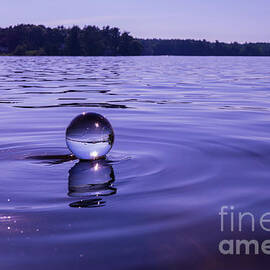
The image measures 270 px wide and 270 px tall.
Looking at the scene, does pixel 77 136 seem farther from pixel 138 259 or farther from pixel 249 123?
pixel 249 123

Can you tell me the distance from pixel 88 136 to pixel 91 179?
2.98ft

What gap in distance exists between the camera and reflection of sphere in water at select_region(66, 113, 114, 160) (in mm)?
5918

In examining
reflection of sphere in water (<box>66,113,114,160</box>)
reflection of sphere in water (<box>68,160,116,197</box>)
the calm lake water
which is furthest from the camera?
reflection of sphere in water (<box>66,113,114,160</box>)

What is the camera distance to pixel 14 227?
3586 millimetres

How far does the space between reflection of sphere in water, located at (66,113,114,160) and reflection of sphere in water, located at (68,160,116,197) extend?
0.15 meters

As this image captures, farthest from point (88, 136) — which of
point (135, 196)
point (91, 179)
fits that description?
point (135, 196)

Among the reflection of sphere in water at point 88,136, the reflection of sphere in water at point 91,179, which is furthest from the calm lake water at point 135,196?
the reflection of sphere in water at point 88,136

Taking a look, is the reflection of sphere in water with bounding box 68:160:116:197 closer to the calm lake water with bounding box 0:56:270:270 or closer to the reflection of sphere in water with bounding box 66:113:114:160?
the calm lake water with bounding box 0:56:270:270

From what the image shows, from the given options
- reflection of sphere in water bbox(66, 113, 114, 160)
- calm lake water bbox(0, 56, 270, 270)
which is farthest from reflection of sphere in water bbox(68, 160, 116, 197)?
reflection of sphere in water bbox(66, 113, 114, 160)

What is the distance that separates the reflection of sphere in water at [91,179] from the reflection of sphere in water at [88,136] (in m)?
0.15

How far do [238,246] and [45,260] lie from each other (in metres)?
1.30

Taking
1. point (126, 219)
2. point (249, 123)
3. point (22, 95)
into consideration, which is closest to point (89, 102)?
point (22, 95)

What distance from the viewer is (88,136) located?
5.92 m

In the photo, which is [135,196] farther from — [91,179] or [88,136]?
[88,136]
